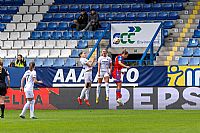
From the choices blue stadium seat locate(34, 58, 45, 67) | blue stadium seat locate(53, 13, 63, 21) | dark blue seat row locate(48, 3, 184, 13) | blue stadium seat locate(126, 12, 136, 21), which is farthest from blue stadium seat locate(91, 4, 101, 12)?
blue stadium seat locate(34, 58, 45, 67)

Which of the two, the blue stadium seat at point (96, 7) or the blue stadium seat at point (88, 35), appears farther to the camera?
the blue stadium seat at point (96, 7)

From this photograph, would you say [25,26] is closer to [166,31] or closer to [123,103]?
[166,31]

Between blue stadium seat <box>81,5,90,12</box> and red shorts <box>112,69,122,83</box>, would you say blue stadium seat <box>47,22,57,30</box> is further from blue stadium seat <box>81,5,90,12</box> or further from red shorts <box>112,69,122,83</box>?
red shorts <box>112,69,122,83</box>

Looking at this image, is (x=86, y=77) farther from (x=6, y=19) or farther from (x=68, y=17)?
(x=6, y=19)

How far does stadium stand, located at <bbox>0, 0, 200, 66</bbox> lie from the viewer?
34.2 meters

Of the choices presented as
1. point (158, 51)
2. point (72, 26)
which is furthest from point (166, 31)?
point (72, 26)

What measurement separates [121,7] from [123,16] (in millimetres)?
1118

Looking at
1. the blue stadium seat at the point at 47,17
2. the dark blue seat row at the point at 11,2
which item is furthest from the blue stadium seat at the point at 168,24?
the dark blue seat row at the point at 11,2

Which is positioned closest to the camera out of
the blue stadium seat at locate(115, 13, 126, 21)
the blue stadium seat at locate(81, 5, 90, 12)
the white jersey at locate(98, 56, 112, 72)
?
the white jersey at locate(98, 56, 112, 72)

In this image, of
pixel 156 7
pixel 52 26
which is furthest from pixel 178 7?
pixel 52 26

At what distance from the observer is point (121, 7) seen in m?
38.4

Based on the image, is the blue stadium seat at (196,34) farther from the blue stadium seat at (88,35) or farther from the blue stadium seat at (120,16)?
the blue stadium seat at (88,35)

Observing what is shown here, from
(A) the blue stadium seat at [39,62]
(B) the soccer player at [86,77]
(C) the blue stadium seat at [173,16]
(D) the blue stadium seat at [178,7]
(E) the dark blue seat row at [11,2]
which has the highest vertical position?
(E) the dark blue seat row at [11,2]

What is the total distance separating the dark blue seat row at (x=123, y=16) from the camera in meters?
36.6
